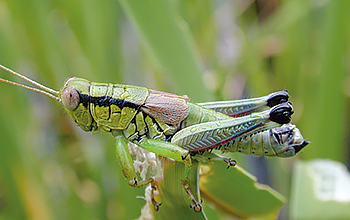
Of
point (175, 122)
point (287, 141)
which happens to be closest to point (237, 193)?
point (287, 141)

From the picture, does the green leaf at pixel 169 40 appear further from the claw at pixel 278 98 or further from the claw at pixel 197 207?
the claw at pixel 197 207

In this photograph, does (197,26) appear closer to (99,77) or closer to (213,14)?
(213,14)

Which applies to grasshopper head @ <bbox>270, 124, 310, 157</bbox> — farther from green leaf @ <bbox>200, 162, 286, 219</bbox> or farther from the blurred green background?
the blurred green background

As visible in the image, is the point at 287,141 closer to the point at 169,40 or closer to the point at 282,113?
the point at 282,113

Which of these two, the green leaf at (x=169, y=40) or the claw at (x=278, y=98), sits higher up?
the green leaf at (x=169, y=40)

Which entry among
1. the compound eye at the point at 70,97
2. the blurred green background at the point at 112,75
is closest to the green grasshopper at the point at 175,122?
the compound eye at the point at 70,97

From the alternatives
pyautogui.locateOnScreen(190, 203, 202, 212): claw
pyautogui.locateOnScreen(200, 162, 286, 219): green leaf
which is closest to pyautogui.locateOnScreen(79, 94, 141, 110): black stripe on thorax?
pyautogui.locateOnScreen(200, 162, 286, 219): green leaf

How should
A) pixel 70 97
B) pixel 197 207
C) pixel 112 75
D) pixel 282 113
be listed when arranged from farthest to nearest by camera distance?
pixel 112 75
pixel 70 97
pixel 282 113
pixel 197 207
